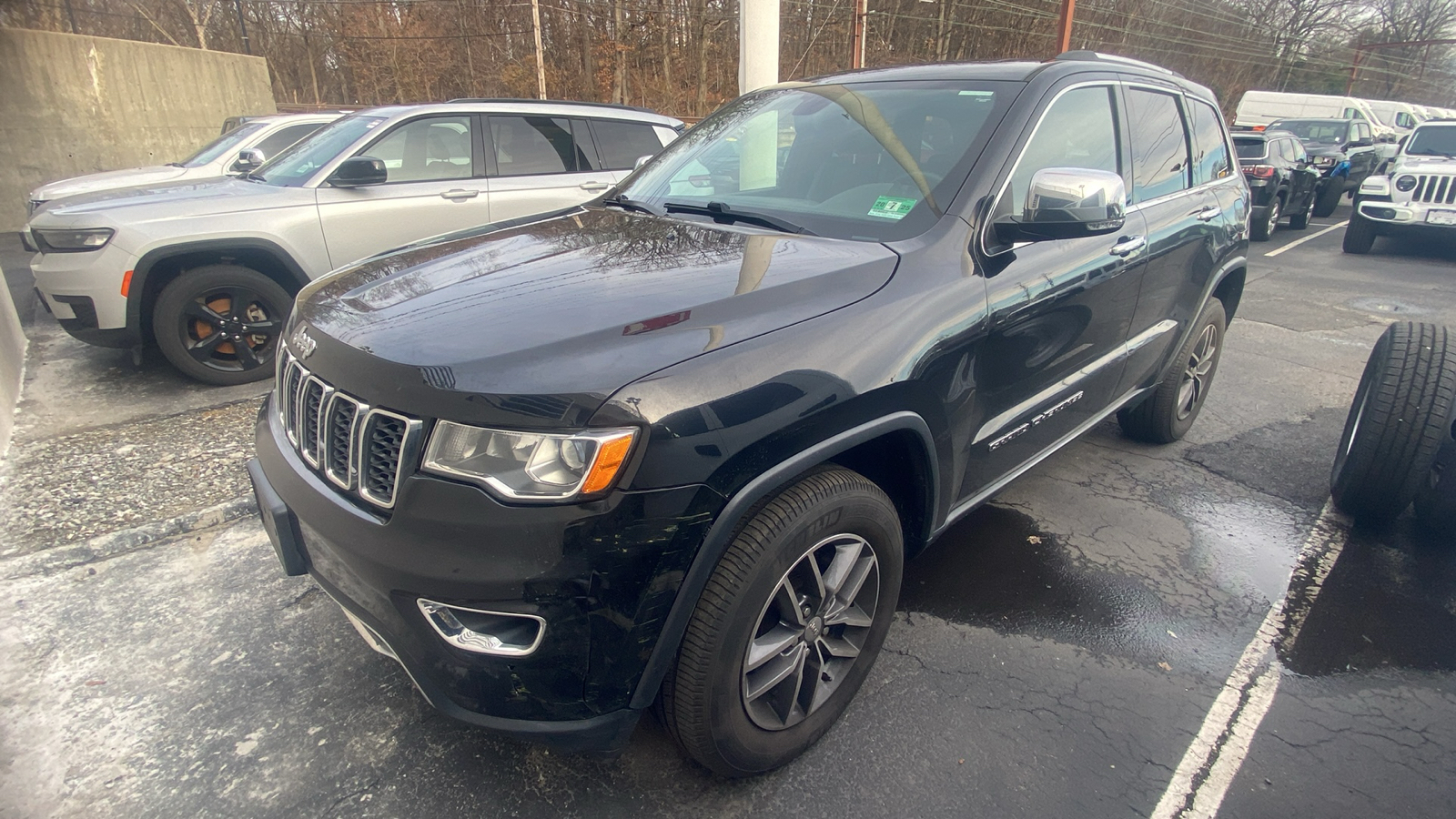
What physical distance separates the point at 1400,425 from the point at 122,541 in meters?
5.34

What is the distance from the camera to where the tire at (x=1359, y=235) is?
10.7 m

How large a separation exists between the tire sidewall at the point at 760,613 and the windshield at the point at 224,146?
8163 mm

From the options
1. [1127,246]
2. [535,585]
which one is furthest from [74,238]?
[1127,246]

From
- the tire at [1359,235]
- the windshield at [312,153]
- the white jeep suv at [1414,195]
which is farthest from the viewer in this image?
the tire at [1359,235]

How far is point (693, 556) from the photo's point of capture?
5.45 ft

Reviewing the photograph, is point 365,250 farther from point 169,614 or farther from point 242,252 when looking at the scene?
point 169,614

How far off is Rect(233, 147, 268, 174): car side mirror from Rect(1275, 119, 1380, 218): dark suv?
16.3 meters


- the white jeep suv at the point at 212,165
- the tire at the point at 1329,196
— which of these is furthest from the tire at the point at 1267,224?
the white jeep suv at the point at 212,165

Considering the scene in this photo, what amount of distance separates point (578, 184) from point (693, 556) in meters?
5.01

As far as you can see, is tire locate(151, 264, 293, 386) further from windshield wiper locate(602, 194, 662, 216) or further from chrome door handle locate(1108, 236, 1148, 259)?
chrome door handle locate(1108, 236, 1148, 259)

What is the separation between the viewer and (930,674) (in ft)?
8.37

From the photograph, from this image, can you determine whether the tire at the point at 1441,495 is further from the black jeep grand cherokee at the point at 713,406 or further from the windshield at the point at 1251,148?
the windshield at the point at 1251,148

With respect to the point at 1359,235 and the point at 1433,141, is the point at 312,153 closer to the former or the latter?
the point at 1359,235

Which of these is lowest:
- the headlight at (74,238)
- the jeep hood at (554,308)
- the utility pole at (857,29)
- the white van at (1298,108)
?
the headlight at (74,238)
